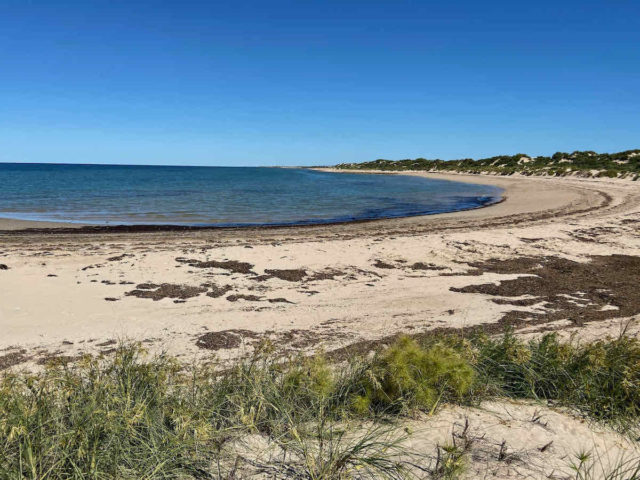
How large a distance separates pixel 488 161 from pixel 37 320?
83.8 meters

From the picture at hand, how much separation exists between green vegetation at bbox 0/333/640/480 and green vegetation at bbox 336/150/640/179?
4181 cm

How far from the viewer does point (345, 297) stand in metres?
7.88

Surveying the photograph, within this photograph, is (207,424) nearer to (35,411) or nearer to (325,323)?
(35,411)

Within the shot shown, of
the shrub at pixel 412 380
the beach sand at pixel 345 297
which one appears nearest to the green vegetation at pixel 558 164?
the beach sand at pixel 345 297

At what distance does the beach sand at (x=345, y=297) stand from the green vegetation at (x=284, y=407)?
27 centimetres

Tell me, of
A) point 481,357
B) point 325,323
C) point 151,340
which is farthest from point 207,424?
point 325,323

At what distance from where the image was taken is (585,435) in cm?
313

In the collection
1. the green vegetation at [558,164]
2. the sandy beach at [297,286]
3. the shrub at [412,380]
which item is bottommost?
the sandy beach at [297,286]

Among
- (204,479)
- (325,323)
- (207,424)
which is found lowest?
(325,323)

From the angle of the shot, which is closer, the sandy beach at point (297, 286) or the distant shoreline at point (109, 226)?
the sandy beach at point (297, 286)

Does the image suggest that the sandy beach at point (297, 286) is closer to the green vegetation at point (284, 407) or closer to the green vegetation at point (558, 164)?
the green vegetation at point (284, 407)

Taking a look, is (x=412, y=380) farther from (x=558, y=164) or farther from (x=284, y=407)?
(x=558, y=164)

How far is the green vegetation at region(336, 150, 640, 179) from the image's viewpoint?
45.1 meters

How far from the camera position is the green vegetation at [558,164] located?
148 ft
